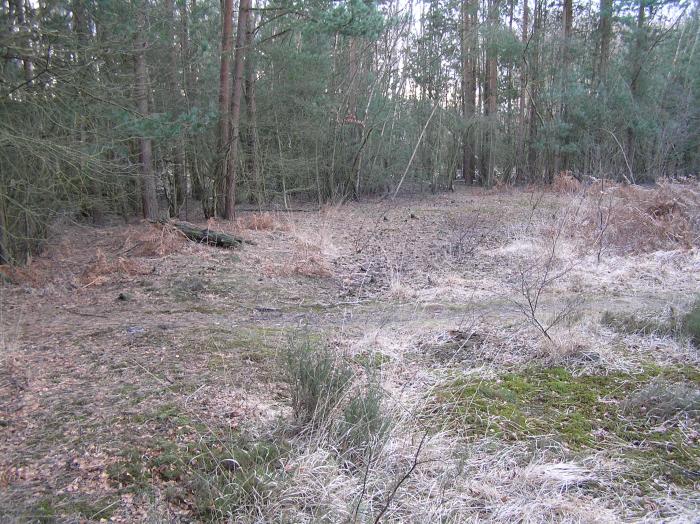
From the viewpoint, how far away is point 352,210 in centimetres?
1598

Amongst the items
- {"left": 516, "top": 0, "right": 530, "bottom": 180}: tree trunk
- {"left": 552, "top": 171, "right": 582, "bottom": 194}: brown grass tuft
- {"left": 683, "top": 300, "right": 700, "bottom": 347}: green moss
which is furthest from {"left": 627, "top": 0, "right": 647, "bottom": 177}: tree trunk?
{"left": 683, "top": 300, "right": 700, "bottom": 347}: green moss

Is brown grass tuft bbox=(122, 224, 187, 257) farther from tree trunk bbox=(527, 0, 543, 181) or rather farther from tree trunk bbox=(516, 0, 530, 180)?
tree trunk bbox=(516, 0, 530, 180)

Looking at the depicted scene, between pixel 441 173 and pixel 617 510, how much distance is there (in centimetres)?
1958

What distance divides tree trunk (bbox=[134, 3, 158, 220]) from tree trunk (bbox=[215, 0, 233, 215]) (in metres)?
1.50

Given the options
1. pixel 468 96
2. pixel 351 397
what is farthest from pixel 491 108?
pixel 351 397

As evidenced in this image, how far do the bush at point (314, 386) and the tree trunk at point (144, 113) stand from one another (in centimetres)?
591

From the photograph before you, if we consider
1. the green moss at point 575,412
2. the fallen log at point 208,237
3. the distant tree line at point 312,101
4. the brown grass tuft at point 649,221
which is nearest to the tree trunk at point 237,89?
the distant tree line at point 312,101

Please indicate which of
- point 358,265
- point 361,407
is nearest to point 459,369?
A: point 361,407

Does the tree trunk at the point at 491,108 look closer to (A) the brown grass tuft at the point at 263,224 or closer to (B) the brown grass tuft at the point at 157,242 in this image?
(A) the brown grass tuft at the point at 263,224

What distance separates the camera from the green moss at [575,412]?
106 inches

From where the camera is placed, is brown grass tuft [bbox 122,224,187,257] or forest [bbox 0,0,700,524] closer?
forest [bbox 0,0,700,524]

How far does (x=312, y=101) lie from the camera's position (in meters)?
15.1

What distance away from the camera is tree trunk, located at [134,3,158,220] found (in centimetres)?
777

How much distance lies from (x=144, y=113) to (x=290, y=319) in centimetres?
500
